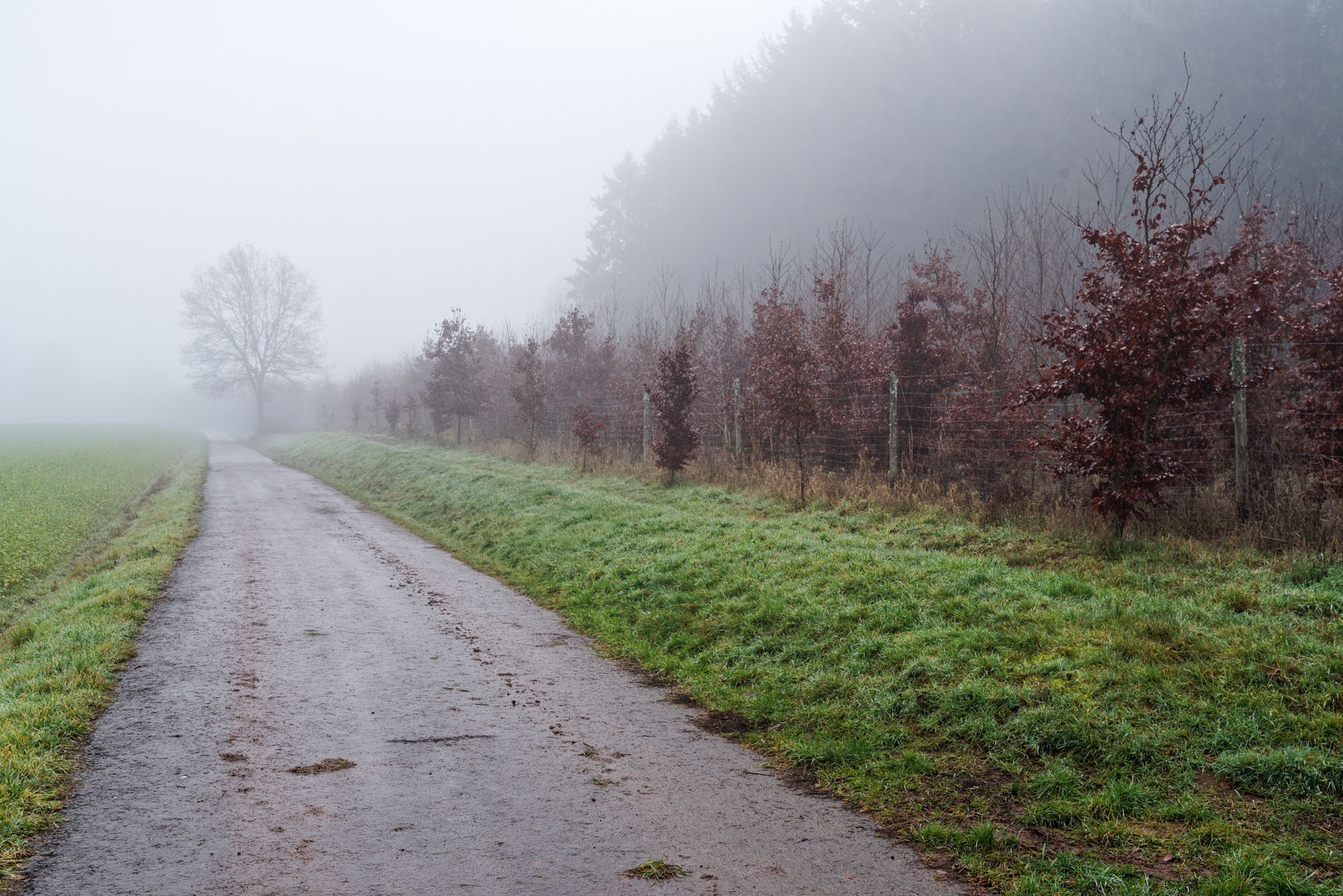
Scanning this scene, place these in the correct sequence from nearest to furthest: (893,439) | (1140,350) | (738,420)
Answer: (1140,350), (893,439), (738,420)

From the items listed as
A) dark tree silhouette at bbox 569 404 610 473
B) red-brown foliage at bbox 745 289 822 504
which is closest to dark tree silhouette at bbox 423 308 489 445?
dark tree silhouette at bbox 569 404 610 473

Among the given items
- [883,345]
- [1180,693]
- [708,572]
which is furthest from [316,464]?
[1180,693]

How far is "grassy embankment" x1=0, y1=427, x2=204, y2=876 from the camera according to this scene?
15.3 ft

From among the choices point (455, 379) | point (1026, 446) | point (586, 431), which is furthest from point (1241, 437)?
point (455, 379)

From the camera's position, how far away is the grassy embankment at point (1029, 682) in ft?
13.3

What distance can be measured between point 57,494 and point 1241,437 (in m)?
24.7

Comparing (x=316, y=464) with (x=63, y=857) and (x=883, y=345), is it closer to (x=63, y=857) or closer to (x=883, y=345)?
(x=883, y=345)

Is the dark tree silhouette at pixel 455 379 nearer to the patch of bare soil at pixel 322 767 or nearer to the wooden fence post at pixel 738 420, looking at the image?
the wooden fence post at pixel 738 420

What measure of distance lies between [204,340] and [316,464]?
36.0m

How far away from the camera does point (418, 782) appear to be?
4.68 m

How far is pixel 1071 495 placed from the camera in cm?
1087

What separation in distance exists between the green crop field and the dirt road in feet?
21.8

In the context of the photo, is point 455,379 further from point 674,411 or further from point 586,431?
point 674,411

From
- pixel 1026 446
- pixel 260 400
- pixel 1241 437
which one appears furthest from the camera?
pixel 260 400
